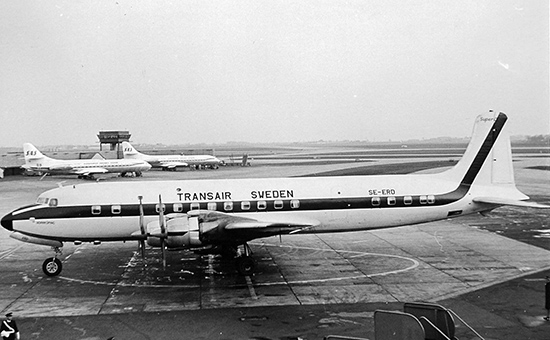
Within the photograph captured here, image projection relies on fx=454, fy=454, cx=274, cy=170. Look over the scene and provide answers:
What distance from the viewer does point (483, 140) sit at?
21062 millimetres

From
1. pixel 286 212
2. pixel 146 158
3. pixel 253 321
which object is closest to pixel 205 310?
pixel 253 321

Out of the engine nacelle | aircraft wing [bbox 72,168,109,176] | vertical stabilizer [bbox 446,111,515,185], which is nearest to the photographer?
the engine nacelle

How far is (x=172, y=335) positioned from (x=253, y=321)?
7.62 feet

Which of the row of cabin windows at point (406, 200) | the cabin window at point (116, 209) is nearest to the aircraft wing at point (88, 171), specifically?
the cabin window at point (116, 209)

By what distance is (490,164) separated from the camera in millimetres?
20938

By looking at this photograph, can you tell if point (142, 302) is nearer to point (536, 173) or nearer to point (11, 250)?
point (11, 250)

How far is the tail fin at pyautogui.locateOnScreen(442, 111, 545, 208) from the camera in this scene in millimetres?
20750

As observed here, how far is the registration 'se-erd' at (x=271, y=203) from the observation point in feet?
58.6

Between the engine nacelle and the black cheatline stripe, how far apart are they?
8.69ft

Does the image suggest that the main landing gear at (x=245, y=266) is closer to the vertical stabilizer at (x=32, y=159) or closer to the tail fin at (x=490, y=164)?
the tail fin at (x=490, y=164)

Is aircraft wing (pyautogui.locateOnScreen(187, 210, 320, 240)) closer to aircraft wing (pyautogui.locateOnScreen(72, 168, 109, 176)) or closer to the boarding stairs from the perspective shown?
the boarding stairs

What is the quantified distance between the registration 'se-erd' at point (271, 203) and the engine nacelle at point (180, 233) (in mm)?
382

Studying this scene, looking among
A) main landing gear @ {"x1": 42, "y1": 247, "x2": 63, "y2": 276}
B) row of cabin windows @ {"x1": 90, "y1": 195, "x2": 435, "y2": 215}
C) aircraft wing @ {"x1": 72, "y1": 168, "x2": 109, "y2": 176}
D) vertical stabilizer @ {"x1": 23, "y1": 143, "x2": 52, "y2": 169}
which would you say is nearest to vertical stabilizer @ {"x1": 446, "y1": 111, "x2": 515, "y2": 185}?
row of cabin windows @ {"x1": 90, "y1": 195, "x2": 435, "y2": 215}

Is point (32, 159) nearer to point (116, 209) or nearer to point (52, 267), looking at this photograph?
point (52, 267)
